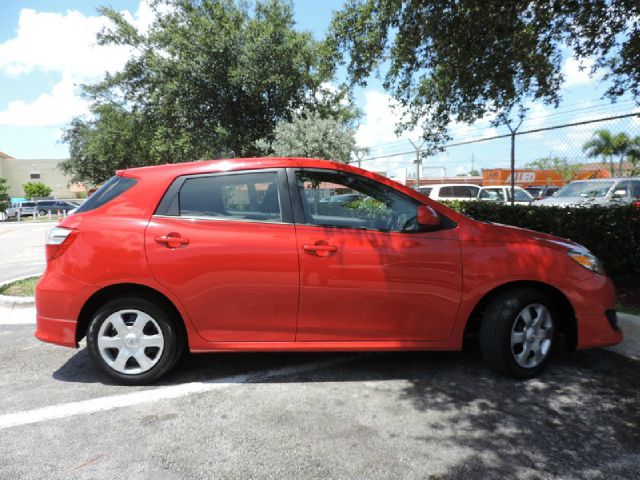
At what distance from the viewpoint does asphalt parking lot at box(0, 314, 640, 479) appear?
242 centimetres

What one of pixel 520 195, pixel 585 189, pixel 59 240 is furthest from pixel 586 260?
pixel 520 195

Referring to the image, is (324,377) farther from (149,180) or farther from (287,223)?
(149,180)

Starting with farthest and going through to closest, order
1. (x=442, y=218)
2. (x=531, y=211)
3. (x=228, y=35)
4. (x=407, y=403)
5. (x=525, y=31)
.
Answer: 1. (x=228, y=35)
2. (x=531, y=211)
3. (x=525, y=31)
4. (x=442, y=218)
5. (x=407, y=403)

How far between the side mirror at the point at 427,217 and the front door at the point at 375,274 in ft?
0.23

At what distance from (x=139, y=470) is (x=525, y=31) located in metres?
6.74

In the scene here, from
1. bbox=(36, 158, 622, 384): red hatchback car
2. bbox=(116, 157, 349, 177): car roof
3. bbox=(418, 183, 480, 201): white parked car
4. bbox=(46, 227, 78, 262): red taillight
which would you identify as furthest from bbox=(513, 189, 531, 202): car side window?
bbox=(46, 227, 78, 262): red taillight

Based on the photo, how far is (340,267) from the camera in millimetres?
3229

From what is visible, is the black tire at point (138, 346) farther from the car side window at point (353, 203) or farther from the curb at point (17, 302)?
the curb at point (17, 302)

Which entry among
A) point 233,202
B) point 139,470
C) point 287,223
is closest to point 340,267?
point 287,223

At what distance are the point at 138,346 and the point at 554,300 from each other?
10.5ft

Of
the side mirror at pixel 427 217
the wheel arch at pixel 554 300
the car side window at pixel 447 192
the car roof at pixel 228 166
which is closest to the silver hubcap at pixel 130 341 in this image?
the car roof at pixel 228 166

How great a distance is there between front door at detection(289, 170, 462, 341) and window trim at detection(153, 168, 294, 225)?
0.32 ft

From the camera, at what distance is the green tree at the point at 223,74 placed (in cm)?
1540

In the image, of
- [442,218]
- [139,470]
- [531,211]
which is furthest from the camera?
[531,211]
